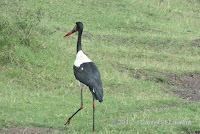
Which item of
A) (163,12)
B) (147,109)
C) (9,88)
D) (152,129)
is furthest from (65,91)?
(163,12)

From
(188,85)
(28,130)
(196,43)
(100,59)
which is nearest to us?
(28,130)

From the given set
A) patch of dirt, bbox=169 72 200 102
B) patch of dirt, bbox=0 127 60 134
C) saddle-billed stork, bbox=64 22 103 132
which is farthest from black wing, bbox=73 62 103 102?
patch of dirt, bbox=169 72 200 102

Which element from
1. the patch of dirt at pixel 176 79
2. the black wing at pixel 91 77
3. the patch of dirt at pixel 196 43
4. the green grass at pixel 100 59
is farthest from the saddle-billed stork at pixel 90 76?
the patch of dirt at pixel 196 43

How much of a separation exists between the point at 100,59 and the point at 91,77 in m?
5.74

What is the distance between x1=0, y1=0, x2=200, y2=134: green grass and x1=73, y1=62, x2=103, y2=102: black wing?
1.93 ft

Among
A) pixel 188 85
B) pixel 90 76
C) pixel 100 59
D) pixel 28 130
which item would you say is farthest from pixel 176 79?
pixel 28 130

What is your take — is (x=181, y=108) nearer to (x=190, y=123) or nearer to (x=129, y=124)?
(x=190, y=123)

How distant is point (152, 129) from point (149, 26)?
35.6ft

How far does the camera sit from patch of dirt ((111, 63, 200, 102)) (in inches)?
444

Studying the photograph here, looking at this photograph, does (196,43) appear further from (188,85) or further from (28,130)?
(28,130)

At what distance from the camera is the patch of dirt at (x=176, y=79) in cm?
1127

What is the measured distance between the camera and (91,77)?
705cm

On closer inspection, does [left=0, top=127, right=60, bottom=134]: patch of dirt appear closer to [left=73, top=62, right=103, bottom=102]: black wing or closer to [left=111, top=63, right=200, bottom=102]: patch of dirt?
[left=73, top=62, right=103, bottom=102]: black wing

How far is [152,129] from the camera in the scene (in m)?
6.97
